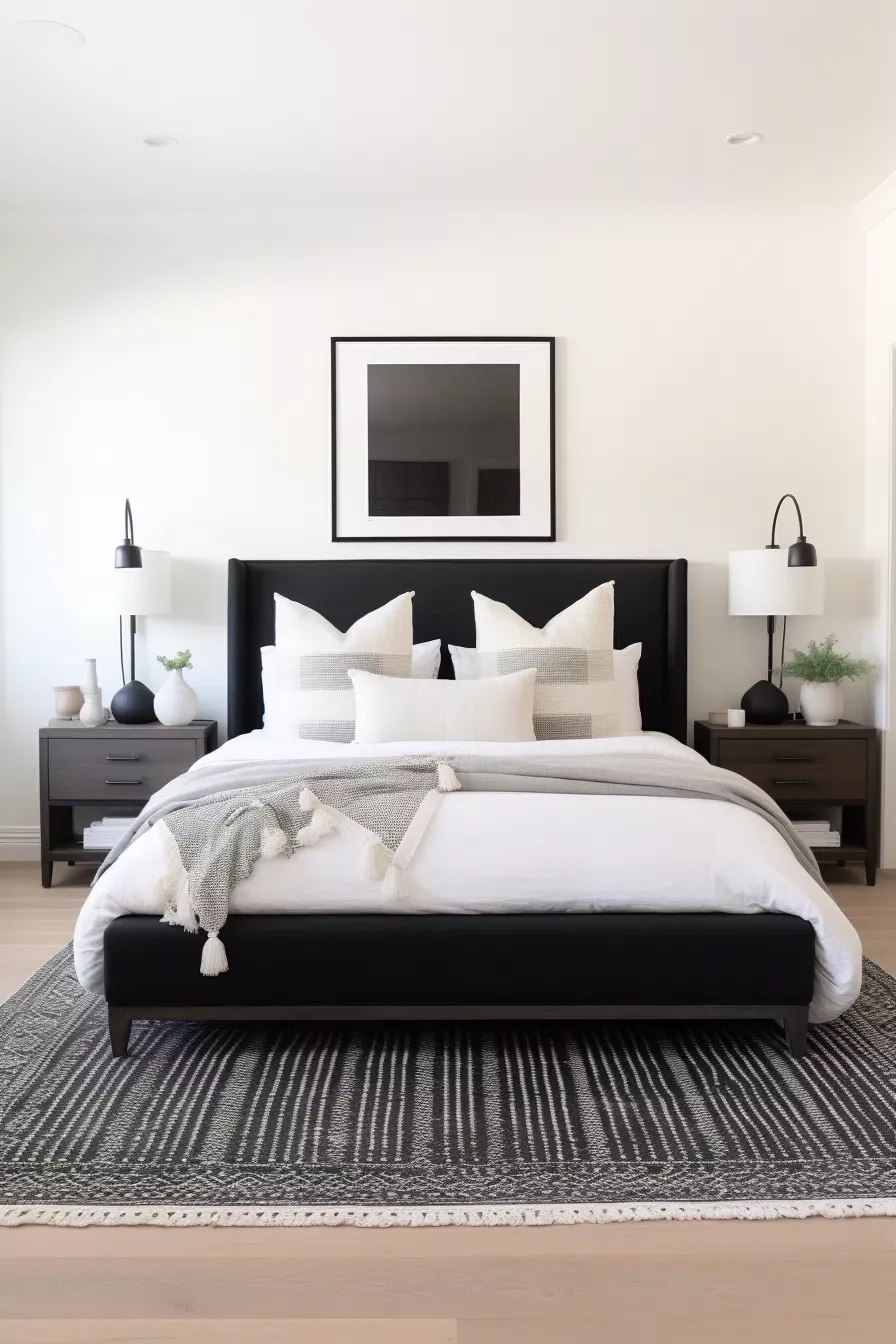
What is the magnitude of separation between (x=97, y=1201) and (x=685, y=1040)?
4.82 ft

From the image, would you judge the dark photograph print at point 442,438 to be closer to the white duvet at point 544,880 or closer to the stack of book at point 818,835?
the stack of book at point 818,835

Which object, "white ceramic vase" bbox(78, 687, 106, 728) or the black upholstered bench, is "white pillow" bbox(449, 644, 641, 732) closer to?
"white ceramic vase" bbox(78, 687, 106, 728)

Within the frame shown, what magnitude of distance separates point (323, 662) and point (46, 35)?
2158mm

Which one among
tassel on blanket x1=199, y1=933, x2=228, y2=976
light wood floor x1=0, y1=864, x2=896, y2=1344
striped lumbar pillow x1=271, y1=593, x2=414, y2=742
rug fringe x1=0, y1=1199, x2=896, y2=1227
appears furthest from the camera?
striped lumbar pillow x1=271, y1=593, x2=414, y2=742

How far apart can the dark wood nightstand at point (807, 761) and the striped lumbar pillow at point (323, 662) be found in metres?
1.32

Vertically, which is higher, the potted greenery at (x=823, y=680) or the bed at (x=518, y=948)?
the potted greenery at (x=823, y=680)

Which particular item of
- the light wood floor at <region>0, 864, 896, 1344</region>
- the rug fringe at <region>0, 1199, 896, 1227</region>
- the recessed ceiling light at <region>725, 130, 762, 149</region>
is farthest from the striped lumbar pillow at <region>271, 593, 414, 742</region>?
the light wood floor at <region>0, 864, 896, 1344</region>

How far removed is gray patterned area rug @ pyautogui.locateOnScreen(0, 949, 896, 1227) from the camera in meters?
2.08

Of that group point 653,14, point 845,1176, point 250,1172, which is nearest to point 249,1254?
point 250,1172

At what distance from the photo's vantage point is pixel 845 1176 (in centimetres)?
216

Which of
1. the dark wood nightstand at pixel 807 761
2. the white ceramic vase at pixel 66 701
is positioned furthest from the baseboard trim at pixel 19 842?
the dark wood nightstand at pixel 807 761

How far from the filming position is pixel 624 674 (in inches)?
175

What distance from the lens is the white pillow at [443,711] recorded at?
3.78 metres

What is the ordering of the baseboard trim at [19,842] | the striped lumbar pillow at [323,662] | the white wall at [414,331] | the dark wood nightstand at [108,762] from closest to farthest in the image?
1. the striped lumbar pillow at [323,662]
2. the dark wood nightstand at [108,762]
3. the white wall at [414,331]
4. the baseboard trim at [19,842]
